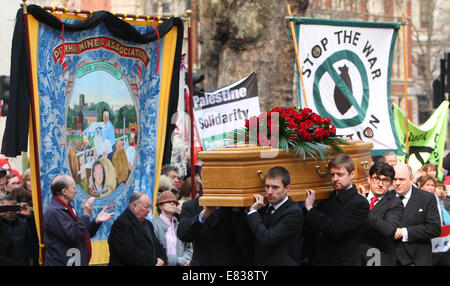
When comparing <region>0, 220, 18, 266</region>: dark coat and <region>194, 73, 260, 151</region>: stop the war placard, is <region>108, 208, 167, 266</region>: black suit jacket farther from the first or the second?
<region>194, 73, 260, 151</region>: stop the war placard

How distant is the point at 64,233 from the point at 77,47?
197 centimetres

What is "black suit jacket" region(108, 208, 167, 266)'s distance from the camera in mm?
7762

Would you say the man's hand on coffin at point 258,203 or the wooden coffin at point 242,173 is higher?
the wooden coffin at point 242,173

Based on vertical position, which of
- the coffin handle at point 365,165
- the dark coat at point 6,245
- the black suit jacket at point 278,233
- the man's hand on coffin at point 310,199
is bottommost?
the dark coat at point 6,245

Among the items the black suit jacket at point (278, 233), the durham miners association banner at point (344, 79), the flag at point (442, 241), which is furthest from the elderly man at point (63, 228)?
the durham miners association banner at point (344, 79)

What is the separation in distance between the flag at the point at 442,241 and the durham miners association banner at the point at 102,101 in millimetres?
3031

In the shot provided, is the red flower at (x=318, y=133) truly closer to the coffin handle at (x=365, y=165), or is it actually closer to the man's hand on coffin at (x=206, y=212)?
the coffin handle at (x=365, y=165)

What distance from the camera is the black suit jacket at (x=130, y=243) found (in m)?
7.76

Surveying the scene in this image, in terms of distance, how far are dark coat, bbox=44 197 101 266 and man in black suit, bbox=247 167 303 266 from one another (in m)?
1.97

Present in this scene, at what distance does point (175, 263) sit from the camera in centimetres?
852

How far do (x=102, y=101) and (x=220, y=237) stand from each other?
8.12 ft

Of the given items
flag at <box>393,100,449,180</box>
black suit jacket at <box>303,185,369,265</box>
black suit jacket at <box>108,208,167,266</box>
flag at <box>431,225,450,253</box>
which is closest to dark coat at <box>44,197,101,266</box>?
black suit jacket at <box>108,208,167,266</box>
